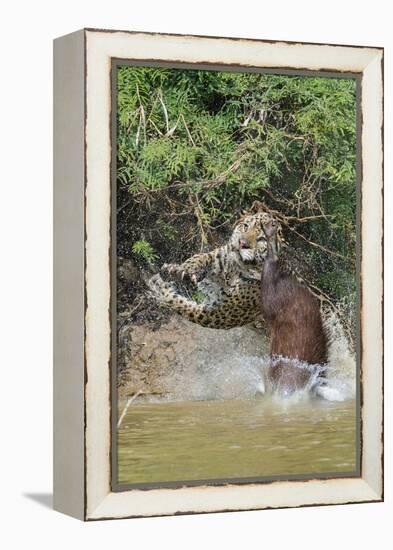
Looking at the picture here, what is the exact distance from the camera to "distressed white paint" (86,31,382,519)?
8.38 m

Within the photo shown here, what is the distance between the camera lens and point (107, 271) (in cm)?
841

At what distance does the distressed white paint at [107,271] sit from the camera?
8383 millimetres

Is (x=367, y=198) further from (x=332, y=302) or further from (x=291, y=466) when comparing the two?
(x=291, y=466)

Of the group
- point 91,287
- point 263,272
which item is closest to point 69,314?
point 91,287

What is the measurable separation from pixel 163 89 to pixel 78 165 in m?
0.57

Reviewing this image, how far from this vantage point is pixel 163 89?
8617 millimetres

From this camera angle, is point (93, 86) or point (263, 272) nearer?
point (93, 86)

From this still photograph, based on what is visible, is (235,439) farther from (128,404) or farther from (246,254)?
(246,254)

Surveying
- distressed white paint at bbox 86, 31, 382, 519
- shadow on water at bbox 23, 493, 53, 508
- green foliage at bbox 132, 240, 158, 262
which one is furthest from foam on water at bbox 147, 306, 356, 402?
shadow on water at bbox 23, 493, 53, 508

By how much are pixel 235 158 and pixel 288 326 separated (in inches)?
34.8

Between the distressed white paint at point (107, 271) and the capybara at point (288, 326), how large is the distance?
0.27 meters

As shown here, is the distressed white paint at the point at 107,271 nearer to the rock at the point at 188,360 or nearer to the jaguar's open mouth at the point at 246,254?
the rock at the point at 188,360

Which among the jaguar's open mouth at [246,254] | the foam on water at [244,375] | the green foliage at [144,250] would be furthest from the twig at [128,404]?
the jaguar's open mouth at [246,254]

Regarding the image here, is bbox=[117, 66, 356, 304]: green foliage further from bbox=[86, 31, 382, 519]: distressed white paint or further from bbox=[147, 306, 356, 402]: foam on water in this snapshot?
bbox=[147, 306, 356, 402]: foam on water
